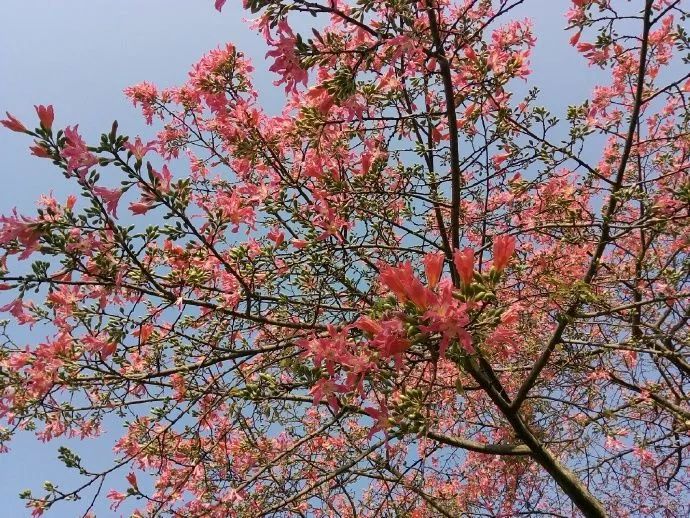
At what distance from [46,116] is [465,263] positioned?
60.0 inches

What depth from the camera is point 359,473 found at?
4.03 metres

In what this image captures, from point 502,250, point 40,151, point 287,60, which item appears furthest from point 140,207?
point 502,250

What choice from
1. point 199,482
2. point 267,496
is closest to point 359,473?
point 267,496

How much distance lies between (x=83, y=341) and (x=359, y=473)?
220cm

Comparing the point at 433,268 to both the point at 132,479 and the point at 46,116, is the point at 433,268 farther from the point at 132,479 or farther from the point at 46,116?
the point at 132,479

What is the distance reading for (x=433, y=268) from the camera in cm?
158

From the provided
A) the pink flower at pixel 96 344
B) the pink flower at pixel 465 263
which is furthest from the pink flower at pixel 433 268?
the pink flower at pixel 96 344

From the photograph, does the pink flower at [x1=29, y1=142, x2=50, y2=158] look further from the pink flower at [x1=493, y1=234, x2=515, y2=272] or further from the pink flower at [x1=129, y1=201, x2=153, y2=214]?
the pink flower at [x1=493, y1=234, x2=515, y2=272]

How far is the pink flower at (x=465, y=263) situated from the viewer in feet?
4.96

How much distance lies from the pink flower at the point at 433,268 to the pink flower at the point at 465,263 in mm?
57

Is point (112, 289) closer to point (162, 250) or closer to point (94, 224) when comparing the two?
point (94, 224)

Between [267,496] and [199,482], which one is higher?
[199,482]

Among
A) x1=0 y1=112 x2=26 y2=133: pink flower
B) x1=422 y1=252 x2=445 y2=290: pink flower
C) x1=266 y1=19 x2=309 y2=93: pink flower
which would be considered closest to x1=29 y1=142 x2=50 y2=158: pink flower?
x1=0 y1=112 x2=26 y2=133: pink flower

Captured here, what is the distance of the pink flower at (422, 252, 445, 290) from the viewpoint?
157 centimetres
